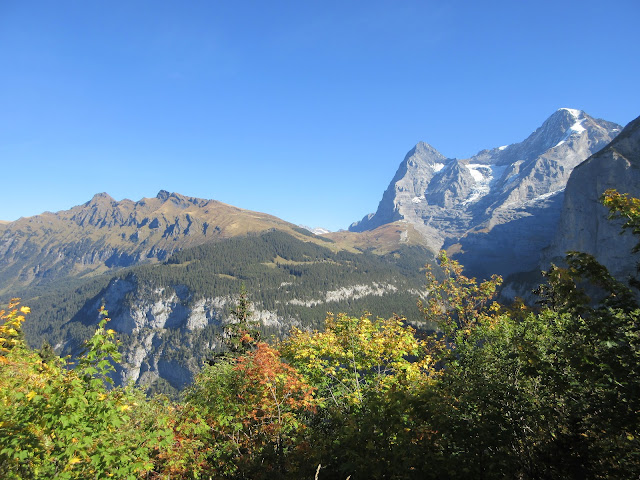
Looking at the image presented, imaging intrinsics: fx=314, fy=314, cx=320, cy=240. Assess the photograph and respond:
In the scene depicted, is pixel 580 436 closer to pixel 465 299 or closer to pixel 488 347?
pixel 488 347

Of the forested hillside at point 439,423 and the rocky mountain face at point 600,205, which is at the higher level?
the rocky mountain face at point 600,205

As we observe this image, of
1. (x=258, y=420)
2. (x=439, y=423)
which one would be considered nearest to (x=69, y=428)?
(x=258, y=420)

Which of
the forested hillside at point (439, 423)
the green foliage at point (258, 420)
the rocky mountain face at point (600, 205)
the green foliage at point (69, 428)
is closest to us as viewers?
the forested hillside at point (439, 423)

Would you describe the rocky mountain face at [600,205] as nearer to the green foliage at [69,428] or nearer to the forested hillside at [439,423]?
the forested hillside at [439,423]

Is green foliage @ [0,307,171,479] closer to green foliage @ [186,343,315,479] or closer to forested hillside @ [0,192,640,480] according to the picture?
forested hillside @ [0,192,640,480]

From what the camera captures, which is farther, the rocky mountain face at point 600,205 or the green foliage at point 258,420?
the rocky mountain face at point 600,205

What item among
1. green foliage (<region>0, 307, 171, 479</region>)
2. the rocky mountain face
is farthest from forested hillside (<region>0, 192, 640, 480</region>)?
the rocky mountain face

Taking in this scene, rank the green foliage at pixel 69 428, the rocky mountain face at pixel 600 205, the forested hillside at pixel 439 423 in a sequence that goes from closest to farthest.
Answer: the forested hillside at pixel 439 423 < the green foliage at pixel 69 428 < the rocky mountain face at pixel 600 205

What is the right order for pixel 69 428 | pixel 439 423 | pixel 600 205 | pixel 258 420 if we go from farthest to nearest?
pixel 600 205
pixel 258 420
pixel 439 423
pixel 69 428

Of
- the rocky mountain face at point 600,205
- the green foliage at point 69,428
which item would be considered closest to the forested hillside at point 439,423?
the green foliage at point 69,428

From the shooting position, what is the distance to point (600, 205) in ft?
428

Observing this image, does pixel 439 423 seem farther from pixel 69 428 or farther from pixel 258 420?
pixel 69 428

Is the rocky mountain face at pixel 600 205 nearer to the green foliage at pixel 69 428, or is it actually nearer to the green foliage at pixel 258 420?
the green foliage at pixel 258 420

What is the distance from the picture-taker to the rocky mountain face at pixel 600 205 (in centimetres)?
11700
